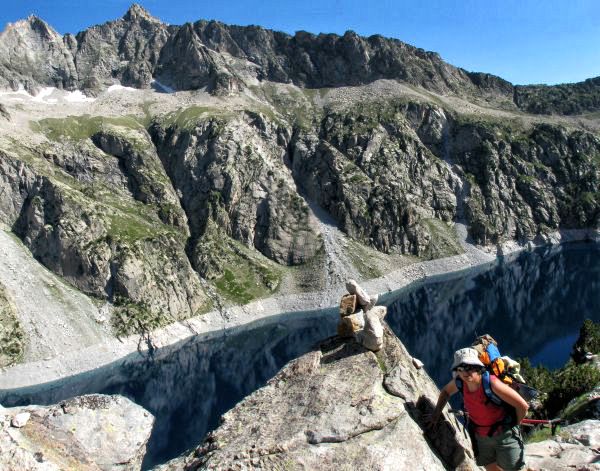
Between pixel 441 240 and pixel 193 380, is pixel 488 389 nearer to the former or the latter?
pixel 193 380

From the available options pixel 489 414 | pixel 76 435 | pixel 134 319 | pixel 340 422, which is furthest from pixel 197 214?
pixel 489 414

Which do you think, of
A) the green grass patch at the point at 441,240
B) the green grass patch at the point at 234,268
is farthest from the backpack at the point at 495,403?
the green grass patch at the point at 441,240

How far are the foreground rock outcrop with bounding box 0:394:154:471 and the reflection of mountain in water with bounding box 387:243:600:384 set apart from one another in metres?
72.0

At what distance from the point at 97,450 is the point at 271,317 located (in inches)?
4909

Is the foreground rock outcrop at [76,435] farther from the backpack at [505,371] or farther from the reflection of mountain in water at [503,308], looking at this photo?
the reflection of mountain in water at [503,308]

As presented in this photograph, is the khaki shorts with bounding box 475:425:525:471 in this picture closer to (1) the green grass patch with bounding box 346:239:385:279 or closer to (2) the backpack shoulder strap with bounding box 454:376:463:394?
(2) the backpack shoulder strap with bounding box 454:376:463:394

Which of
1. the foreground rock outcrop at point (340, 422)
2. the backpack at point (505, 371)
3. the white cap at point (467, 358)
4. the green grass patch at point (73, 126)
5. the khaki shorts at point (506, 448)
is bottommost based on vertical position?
the khaki shorts at point (506, 448)

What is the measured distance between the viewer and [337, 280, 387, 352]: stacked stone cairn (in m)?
15.4

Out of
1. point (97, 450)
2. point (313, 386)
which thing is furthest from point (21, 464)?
point (313, 386)

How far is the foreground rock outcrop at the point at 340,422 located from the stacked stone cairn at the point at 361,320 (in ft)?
1.23

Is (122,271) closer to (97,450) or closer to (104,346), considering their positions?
(104,346)

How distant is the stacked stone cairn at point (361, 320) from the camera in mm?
15397

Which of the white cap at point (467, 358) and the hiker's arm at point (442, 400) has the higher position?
the white cap at point (467, 358)

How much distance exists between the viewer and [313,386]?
14398mm
